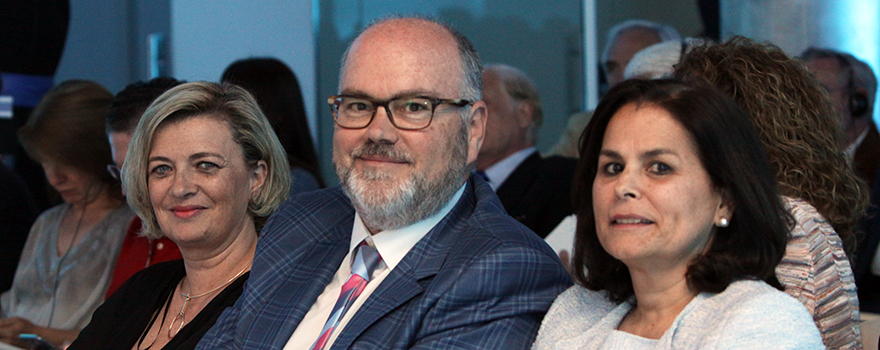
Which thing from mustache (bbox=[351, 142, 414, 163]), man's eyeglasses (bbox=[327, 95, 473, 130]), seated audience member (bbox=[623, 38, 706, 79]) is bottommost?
mustache (bbox=[351, 142, 414, 163])

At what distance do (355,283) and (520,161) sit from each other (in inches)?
86.9

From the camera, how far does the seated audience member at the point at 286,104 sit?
11.0 ft

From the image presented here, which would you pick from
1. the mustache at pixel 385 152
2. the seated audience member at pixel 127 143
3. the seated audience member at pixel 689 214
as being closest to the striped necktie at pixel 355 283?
the mustache at pixel 385 152

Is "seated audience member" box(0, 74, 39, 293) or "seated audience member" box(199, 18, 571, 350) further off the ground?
"seated audience member" box(199, 18, 571, 350)

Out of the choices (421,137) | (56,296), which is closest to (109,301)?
(56,296)

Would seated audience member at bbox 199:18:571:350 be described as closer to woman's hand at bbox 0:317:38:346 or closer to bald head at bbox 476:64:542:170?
woman's hand at bbox 0:317:38:346

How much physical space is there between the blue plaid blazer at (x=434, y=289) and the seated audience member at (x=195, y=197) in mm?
315

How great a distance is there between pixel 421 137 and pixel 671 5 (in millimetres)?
3269

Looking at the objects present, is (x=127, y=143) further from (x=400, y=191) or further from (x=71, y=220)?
Answer: (x=400, y=191)

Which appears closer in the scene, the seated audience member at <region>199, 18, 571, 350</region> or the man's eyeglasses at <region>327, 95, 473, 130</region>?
the seated audience member at <region>199, 18, 571, 350</region>

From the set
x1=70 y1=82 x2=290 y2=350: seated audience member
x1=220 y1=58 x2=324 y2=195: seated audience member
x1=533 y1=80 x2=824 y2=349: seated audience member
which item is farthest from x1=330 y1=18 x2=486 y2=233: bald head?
x1=220 y1=58 x2=324 y2=195: seated audience member

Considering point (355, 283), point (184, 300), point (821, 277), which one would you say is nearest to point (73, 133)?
point (184, 300)

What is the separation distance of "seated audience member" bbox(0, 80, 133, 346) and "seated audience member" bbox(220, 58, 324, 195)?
2.17 ft

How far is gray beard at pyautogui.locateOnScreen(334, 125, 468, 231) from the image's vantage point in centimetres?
189
